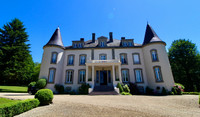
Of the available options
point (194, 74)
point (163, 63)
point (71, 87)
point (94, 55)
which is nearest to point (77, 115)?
point (71, 87)

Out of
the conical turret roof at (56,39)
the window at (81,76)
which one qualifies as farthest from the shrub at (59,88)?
the conical turret roof at (56,39)

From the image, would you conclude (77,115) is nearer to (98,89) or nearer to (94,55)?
(98,89)

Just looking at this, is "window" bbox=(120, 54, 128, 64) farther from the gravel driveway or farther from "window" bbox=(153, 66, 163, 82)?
the gravel driveway

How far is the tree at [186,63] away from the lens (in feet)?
72.8

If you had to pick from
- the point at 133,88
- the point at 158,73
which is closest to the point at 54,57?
the point at 133,88

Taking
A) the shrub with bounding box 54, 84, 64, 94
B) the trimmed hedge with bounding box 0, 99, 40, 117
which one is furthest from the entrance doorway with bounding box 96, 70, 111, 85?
the trimmed hedge with bounding box 0, 99, 40, 117

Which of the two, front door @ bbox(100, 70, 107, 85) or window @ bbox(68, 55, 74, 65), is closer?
front door @ bbox(100, 70, 107, 85)

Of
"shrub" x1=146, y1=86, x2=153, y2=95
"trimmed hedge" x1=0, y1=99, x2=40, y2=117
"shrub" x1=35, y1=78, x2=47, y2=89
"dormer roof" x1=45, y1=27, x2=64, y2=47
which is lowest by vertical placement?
"shrub" x1=146, y1=86, x2=153, y2=95

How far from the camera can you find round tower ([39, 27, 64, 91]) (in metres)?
15.6

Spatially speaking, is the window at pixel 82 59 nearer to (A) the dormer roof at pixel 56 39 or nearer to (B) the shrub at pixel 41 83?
(A) the dormer roof at pixel 56 39

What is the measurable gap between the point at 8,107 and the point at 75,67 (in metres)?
13.5

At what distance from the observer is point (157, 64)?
15273 millimetres

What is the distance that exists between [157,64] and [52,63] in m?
18.5

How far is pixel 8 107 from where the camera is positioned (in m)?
4.05
